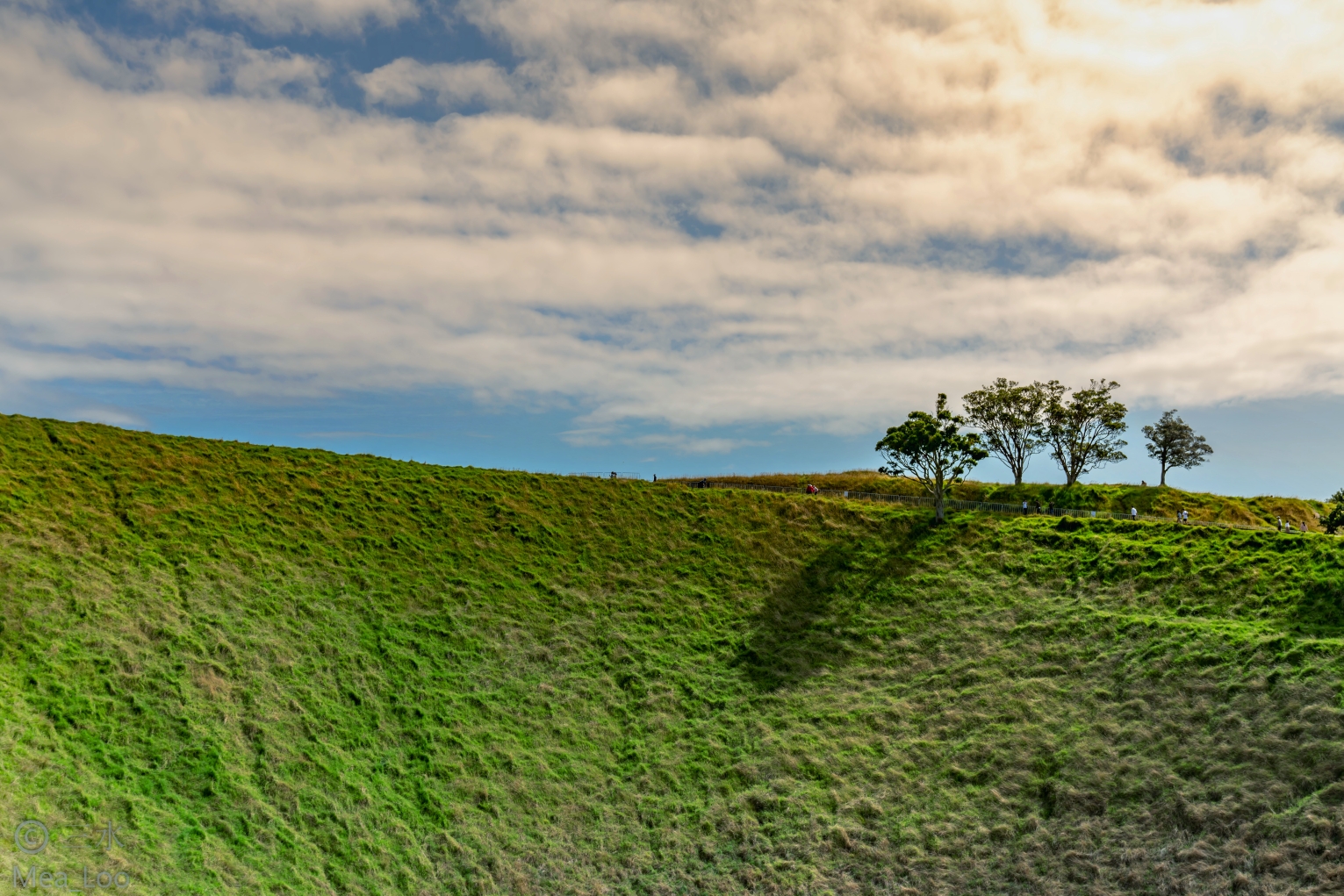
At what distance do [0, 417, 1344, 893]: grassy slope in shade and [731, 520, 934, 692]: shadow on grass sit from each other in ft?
0.77

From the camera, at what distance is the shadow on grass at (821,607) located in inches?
1575

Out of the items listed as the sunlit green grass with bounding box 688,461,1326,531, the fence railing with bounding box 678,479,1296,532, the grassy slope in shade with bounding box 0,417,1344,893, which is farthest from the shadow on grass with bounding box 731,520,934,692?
the sunlit green grass with bounding box 688,461,1326,531

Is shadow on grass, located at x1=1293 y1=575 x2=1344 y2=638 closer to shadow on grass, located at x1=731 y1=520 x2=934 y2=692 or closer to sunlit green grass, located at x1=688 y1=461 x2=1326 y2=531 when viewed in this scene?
shadow on grass, located at x1=731 y1=520 x2=934 y2=692

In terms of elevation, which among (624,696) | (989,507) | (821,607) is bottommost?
(624,696)

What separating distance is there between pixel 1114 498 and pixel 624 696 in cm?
5309

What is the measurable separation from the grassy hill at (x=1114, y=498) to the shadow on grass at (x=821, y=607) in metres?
19.1

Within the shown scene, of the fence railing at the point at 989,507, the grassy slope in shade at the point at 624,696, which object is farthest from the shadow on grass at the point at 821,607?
the fence railing at the point at 989,507

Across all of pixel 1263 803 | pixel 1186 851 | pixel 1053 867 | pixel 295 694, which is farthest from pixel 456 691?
pixel 1263 803

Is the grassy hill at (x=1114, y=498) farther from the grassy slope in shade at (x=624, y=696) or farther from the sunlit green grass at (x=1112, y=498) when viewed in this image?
the grassy slope in shade at (x=624, y=696)

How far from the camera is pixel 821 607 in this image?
4519cm

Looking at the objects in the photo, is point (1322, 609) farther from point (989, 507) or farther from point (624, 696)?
point (624, 696)

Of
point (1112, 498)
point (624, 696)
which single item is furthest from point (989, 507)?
point (624, 696)

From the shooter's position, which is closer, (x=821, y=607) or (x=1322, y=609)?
(x=1322, y=609)

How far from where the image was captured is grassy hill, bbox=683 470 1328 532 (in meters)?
64.7
